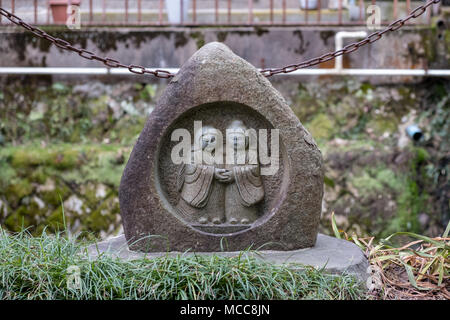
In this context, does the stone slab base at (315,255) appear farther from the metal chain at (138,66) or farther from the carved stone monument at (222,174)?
the metal chain at (138,66)

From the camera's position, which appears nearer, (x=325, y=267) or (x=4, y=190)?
(x=325, y=267)

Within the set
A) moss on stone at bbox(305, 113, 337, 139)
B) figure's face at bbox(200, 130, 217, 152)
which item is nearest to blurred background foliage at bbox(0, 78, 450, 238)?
moss on stone at bbox(305, 113, 337, 139)

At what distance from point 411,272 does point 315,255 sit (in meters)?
0.58

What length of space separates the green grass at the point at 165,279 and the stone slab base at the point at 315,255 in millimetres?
93

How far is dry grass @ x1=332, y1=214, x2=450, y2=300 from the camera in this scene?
328 centimetres

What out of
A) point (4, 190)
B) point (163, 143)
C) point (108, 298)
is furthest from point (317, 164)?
point (4, 190)

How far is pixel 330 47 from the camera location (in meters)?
5.50

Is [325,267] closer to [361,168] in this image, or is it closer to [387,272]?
[387,272]

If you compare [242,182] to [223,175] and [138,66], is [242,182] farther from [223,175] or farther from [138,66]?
[138,66]

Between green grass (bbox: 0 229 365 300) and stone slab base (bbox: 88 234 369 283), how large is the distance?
9 cm

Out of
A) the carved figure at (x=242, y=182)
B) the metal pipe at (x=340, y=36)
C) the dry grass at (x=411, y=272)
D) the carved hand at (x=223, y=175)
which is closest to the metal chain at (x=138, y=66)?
the carved figure at (x=242, y=182)

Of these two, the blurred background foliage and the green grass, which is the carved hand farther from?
the blurred background foliage
